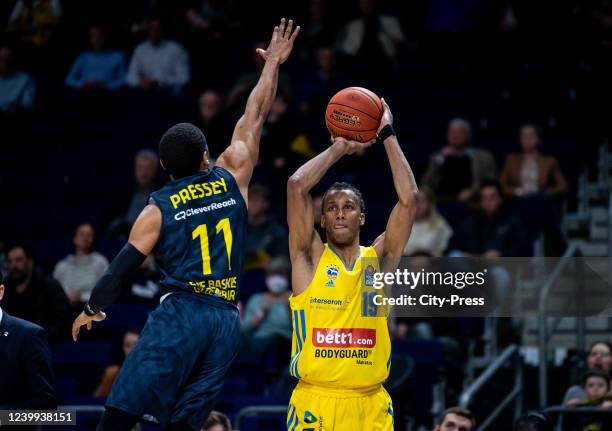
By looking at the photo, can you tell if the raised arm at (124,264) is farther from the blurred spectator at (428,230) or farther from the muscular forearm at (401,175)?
the blurred spectator at (428,230)

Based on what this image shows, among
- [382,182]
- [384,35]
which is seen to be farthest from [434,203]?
[384,35]

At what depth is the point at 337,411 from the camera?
7512 mm

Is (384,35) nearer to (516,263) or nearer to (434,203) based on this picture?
(434,203)

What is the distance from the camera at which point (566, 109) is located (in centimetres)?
1455

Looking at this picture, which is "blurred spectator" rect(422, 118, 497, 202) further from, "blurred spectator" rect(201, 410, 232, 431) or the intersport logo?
the intersport logo

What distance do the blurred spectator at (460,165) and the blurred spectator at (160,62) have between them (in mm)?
4158

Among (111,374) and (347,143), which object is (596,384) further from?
(111,374)

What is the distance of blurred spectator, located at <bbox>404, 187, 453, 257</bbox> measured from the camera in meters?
12.5

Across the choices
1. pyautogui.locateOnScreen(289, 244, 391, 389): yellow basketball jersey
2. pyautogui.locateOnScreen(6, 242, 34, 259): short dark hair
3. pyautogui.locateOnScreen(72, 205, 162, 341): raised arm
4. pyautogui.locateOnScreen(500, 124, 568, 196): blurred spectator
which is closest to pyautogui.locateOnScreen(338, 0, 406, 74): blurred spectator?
pyautogui.locateOnScreen(500, 124, 568, 196): blurred spectator

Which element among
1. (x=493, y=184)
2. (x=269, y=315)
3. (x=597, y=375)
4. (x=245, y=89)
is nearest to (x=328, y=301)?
(x=597, y=375)

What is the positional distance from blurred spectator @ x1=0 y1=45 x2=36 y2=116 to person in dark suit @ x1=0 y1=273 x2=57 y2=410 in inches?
367

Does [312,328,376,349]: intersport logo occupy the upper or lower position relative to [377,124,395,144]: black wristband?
lower

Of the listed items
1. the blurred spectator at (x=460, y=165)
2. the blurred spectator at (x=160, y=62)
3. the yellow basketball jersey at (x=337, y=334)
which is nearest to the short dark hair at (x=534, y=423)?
the yellow basketball jersey at (x=337, y=334)

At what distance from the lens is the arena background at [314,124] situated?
38.7 ft
